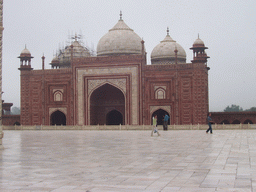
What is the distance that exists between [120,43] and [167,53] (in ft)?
13.1

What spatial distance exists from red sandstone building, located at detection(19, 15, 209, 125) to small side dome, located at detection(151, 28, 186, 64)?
0.26ft

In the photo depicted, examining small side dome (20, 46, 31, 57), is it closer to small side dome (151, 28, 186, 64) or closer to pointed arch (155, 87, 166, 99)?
small side dome (151, 28, 186, 64)

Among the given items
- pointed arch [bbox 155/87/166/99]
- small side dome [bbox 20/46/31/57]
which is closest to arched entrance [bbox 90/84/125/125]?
pointed arch [bbox 155/87/166/99]

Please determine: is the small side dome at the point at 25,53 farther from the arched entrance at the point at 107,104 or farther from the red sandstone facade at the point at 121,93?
the arched entrance at the point at 107,104

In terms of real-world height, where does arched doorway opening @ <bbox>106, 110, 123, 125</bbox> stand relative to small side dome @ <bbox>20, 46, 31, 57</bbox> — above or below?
below

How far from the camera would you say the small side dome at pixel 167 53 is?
33.1 meters

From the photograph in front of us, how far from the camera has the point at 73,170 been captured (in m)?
6.98

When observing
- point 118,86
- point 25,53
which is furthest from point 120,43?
point 25,53

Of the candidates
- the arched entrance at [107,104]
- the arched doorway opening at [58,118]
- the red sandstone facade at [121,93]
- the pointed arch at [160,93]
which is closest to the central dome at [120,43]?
the red sandstone facade at [121,93]

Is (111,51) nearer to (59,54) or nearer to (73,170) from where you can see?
(59,54)

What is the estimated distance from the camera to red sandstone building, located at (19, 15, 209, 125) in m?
28.8

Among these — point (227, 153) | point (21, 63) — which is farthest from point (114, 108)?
point (227, 153)

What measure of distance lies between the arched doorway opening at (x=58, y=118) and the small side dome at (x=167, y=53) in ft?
27.8

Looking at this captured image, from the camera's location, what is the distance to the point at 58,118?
32.4 metres
